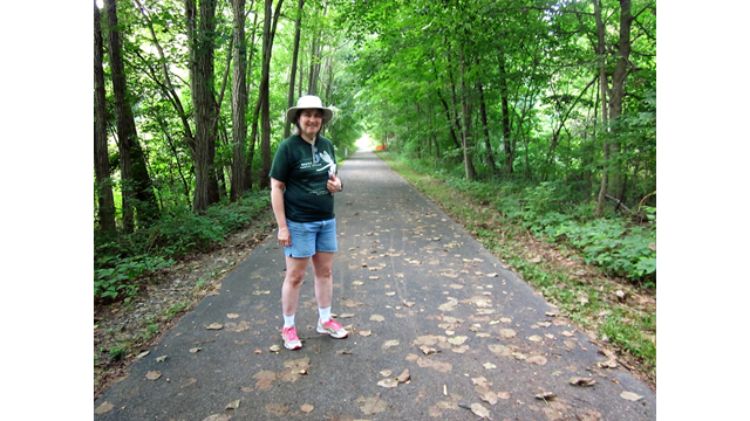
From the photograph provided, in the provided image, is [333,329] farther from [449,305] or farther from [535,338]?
[535,338]

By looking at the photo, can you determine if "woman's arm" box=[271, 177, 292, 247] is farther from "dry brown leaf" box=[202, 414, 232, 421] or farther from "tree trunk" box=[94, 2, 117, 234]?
"tree trunk" box=[94, 2, 117, 234]

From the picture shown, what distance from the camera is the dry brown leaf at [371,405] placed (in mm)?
2701

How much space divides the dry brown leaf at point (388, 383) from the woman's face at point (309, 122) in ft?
6.30

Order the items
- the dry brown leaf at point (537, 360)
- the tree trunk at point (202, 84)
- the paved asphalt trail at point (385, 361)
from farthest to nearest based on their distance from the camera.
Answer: the tree trunk at point (202, 84)
the dry brown leaf at point (537, 360)
the paved asphalt trail at point (385, 361)

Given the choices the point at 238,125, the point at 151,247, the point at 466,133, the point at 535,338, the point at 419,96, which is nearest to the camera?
the point at 535,338

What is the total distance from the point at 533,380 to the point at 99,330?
3.79m

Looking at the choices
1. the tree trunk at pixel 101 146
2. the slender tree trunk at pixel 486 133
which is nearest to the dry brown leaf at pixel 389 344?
the tree trunk at pixel 101 146

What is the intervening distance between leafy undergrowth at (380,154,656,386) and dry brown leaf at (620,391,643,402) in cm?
25

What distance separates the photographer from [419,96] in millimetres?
16891

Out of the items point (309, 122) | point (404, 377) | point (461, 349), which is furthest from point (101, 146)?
point (461, 349)

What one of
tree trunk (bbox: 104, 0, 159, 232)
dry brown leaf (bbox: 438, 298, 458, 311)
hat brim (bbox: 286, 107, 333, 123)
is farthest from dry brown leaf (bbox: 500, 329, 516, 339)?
tree trunk (bbox: 104, 0, 159, 232)

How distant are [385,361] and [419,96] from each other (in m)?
14.8

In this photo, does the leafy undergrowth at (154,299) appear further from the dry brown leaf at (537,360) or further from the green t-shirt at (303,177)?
the dry brown leaf at (537,360)

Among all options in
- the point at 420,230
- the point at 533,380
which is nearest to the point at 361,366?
the point at 533,380
